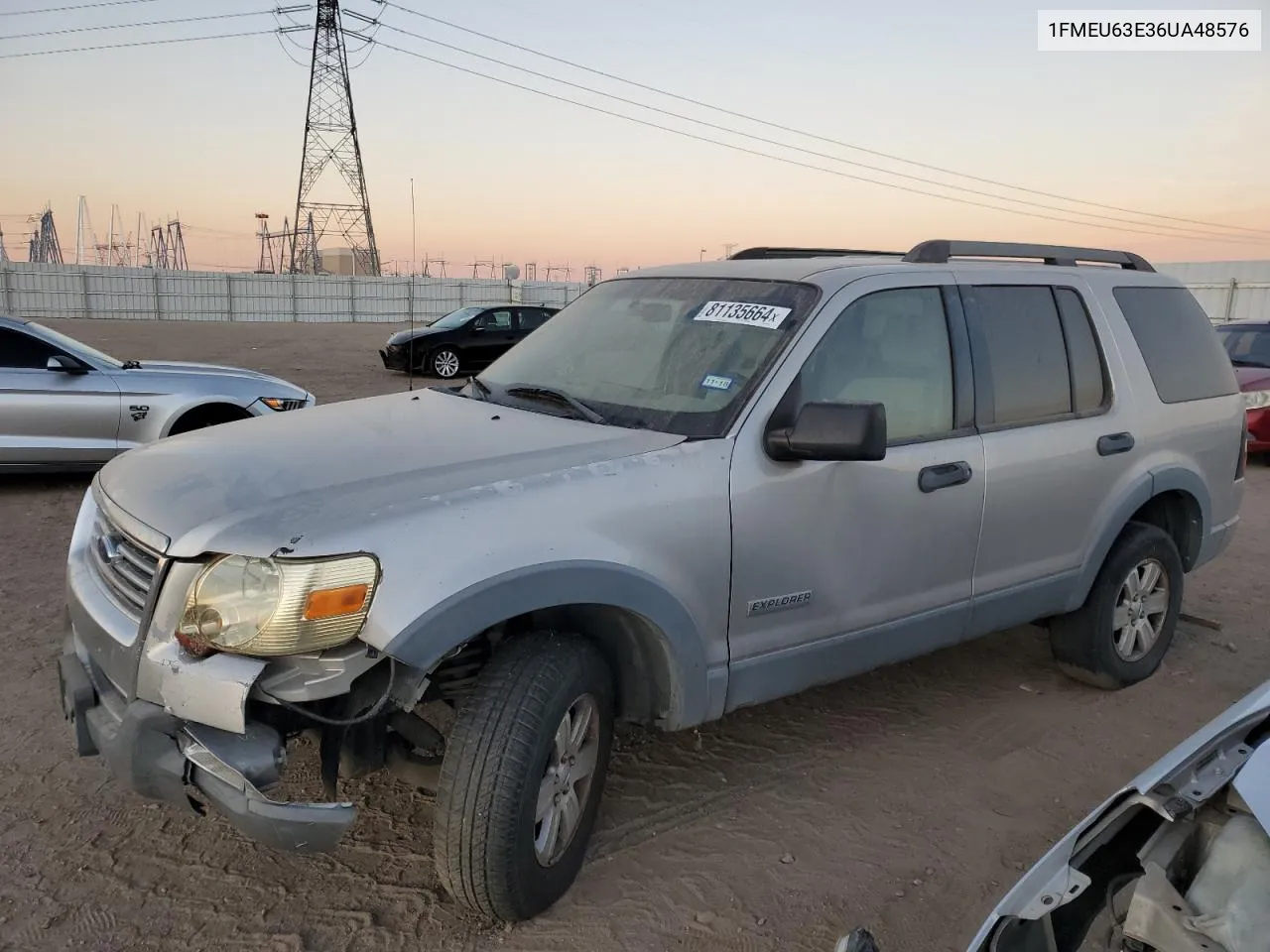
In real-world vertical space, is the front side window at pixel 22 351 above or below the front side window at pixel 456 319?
above

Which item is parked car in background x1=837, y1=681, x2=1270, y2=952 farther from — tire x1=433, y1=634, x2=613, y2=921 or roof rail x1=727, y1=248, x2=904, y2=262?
roof rail x1=727, y1=248, x2=904, y2=262

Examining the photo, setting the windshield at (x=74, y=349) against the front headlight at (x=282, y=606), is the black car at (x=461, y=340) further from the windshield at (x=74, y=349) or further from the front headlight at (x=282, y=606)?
the front headlight at (x=282, y=606)

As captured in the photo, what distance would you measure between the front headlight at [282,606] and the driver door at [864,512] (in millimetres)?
1195

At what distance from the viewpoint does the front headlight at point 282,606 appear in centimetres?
235

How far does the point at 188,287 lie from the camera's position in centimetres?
3688

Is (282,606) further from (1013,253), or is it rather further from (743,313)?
(1013,253)

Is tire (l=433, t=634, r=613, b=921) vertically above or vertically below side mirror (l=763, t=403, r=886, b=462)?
below

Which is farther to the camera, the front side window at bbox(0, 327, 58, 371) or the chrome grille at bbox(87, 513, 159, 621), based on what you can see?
the front side window at bbox(0, 327, 58, 371)

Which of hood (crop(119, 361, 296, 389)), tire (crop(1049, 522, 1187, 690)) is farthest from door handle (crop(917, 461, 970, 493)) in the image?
hood (crop(119, 361, 296, 389))

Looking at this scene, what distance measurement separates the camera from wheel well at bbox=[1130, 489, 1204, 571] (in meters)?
4.84

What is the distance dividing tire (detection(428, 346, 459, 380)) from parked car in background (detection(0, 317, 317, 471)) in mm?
10595

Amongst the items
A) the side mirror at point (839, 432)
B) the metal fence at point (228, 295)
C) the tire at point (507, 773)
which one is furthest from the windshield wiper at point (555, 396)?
the metal fence at point (228, 295)

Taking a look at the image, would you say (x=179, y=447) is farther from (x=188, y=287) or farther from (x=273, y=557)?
(x=188, y=287)

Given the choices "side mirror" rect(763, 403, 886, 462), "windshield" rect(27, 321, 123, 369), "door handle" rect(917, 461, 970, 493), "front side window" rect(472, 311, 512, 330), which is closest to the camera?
"side mirror" rect(763, 403, 886, 462)
